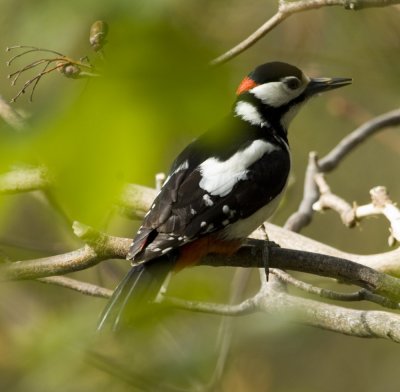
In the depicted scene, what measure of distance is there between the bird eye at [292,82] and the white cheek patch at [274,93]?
0.05 ft

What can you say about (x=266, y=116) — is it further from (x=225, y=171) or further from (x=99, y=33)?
(x=99, y=33)

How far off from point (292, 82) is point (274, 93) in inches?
3.5

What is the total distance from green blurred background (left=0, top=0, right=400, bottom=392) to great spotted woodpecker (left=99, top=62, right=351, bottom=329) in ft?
0.44

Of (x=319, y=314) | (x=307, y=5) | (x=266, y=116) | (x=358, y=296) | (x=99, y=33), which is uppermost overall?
(x=99, y=33)

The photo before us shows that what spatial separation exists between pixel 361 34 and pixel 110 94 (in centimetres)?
328

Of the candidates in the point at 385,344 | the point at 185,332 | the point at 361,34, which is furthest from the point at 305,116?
the point at 185,332

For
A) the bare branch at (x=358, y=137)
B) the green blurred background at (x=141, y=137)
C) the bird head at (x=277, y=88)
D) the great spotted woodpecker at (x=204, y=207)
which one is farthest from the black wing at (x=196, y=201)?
the bare branch at (x=358, y=137)

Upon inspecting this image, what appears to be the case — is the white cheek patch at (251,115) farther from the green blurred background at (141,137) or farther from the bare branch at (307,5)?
the bare branch at (307,5)

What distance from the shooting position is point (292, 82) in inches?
129

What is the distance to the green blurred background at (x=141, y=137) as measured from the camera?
0.79 metres

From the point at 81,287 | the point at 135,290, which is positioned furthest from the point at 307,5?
the point at 81,287

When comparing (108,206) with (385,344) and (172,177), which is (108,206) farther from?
(385,344)

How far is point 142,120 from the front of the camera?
783 mm

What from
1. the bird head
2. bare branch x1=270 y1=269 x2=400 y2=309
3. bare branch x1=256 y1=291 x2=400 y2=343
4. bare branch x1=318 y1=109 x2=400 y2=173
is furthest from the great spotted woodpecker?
bare branch x1=318 y1=109 x2=400 y2=173
